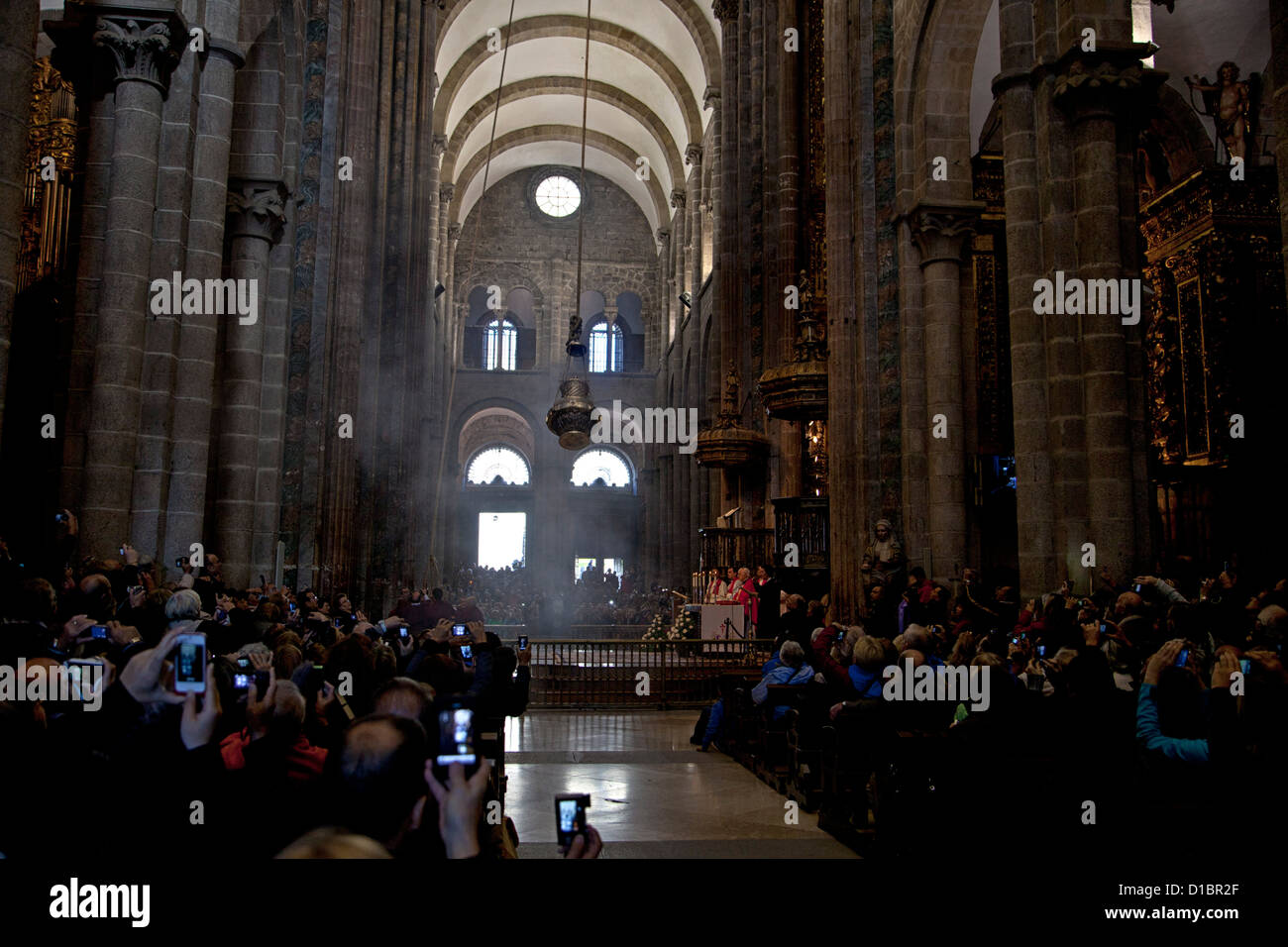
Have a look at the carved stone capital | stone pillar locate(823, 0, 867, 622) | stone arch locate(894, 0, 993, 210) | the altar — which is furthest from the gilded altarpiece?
the carved stone capital

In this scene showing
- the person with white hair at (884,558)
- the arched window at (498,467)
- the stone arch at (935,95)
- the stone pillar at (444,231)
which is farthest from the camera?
the arched window at (498,467)

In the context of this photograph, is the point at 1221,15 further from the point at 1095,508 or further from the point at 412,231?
the point at 412,231

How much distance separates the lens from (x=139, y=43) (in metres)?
7.19

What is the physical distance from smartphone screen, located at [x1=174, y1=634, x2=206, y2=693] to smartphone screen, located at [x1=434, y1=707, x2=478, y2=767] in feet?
2.95

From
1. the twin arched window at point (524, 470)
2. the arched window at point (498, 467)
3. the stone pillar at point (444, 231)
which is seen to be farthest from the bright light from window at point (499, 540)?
the stone pillar at point (444, 231)

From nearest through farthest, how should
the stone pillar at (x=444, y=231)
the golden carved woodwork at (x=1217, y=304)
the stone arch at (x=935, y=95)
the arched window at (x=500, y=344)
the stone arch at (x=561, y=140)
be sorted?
the stone arch at (x=935, y=95)
the golden carved woodwork at (x=1217, y=304)
the stone pillar at (x=444, y=231)
the stone arch at (x=561, y=140)
the arched window at (x=500, y=344)

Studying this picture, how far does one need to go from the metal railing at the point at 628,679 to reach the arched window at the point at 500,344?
2758cm

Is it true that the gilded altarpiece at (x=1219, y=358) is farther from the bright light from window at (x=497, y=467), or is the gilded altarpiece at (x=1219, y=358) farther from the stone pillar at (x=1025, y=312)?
the bright light from window at (x=497, y=467)

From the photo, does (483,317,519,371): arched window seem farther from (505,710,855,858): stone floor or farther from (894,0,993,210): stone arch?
(505,710,855,858): stone floor

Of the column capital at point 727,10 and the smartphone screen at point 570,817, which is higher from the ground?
the column capital at point 727,10

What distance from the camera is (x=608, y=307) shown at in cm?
3994

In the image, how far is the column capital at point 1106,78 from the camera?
870 centimetres

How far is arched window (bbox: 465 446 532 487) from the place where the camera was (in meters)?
44.0
